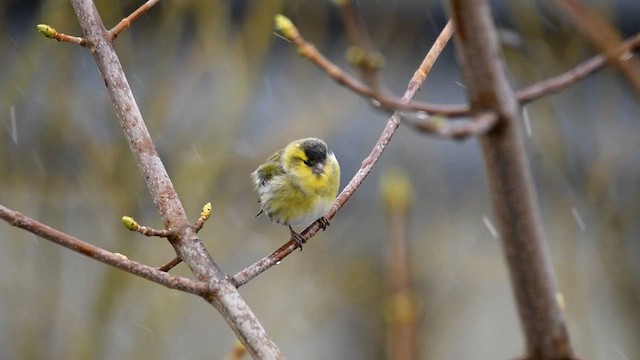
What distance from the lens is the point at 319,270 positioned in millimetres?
6055

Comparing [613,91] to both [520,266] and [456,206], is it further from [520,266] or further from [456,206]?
[520,266]

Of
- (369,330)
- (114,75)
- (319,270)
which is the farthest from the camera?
(369,330)

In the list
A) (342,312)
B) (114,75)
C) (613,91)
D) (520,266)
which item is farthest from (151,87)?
(520,266)

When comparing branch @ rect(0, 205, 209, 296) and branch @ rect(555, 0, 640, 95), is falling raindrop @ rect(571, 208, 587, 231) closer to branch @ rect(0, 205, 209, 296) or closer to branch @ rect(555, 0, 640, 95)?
branch @ rect(0, 205, 209, 296)

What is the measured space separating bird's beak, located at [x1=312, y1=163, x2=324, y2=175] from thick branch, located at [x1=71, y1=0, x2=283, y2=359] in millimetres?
1440

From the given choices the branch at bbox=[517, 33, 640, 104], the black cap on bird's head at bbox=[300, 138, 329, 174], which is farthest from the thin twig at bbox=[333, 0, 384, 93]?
the black cap on bird's head at bbox=[300, 138, 329, 174]

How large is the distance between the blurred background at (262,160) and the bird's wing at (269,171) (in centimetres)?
203

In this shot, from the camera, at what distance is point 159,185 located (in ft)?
6.11

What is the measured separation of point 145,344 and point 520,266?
487 centimetres

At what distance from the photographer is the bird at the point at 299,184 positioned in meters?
3.21

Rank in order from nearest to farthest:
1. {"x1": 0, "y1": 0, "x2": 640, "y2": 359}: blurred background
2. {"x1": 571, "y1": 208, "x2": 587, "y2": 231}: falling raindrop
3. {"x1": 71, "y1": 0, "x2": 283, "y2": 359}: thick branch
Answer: {"x1": 71, "y1": 0, "x2": 283, "y2": 359}: thick branch
{"x1": 0, "y1": 0, "x2": 640, "y2": 359}: blurred background
{"x1": 571, "y1": 208, "x2": 587, "y2": 231}: falling raindrop

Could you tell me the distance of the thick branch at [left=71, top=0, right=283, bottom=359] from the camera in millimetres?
1707

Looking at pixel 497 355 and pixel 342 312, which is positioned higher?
pixel 342 312

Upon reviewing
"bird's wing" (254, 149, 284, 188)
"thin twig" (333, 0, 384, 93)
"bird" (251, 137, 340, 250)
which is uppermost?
"bird's wing" (254, 149, 284, 188)
